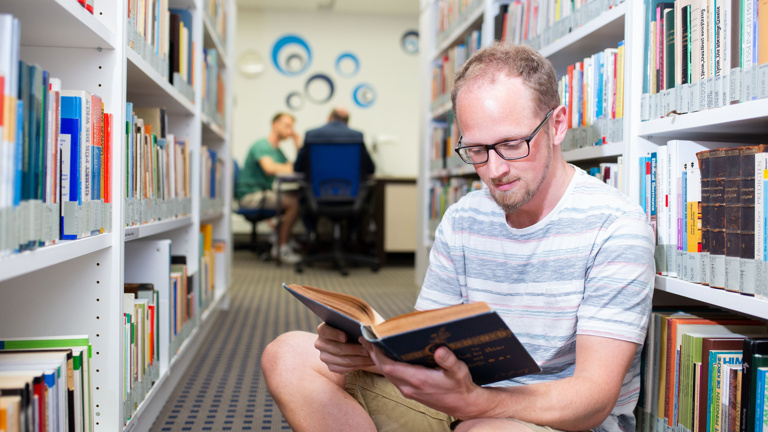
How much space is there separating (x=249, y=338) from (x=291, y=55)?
444 cm

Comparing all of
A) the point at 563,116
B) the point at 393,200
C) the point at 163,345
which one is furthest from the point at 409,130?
the point at 563,116

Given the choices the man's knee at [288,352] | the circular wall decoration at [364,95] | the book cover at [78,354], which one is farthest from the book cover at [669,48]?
the circular wall decoration at [364,95]

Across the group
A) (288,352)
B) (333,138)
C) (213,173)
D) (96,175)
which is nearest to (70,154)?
(96,175)

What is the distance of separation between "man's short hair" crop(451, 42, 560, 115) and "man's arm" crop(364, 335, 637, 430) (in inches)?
15.7

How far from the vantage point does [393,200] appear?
193 inches

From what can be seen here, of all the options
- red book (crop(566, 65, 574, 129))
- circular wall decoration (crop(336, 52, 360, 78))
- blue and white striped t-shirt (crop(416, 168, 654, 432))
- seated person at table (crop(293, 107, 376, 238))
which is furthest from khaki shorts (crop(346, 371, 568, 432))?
circular wall decoration (crop(336, 52, 360, 78))

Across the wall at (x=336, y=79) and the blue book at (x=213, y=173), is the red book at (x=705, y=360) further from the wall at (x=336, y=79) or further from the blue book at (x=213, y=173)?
the wall at (x=336, y=79)

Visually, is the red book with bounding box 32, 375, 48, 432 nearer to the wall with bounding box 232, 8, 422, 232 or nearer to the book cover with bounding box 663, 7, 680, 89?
the book cover with bounding box 663, 7, 680, 89

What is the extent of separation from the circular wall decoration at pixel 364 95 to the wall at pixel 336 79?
0.11 feet

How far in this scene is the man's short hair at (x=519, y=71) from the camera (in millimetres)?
977

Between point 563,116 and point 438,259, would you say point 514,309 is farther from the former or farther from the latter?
point 563,116

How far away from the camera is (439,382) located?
2.52 ft

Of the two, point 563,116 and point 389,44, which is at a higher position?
point 389,44

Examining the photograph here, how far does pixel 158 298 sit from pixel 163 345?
141 millimetres
